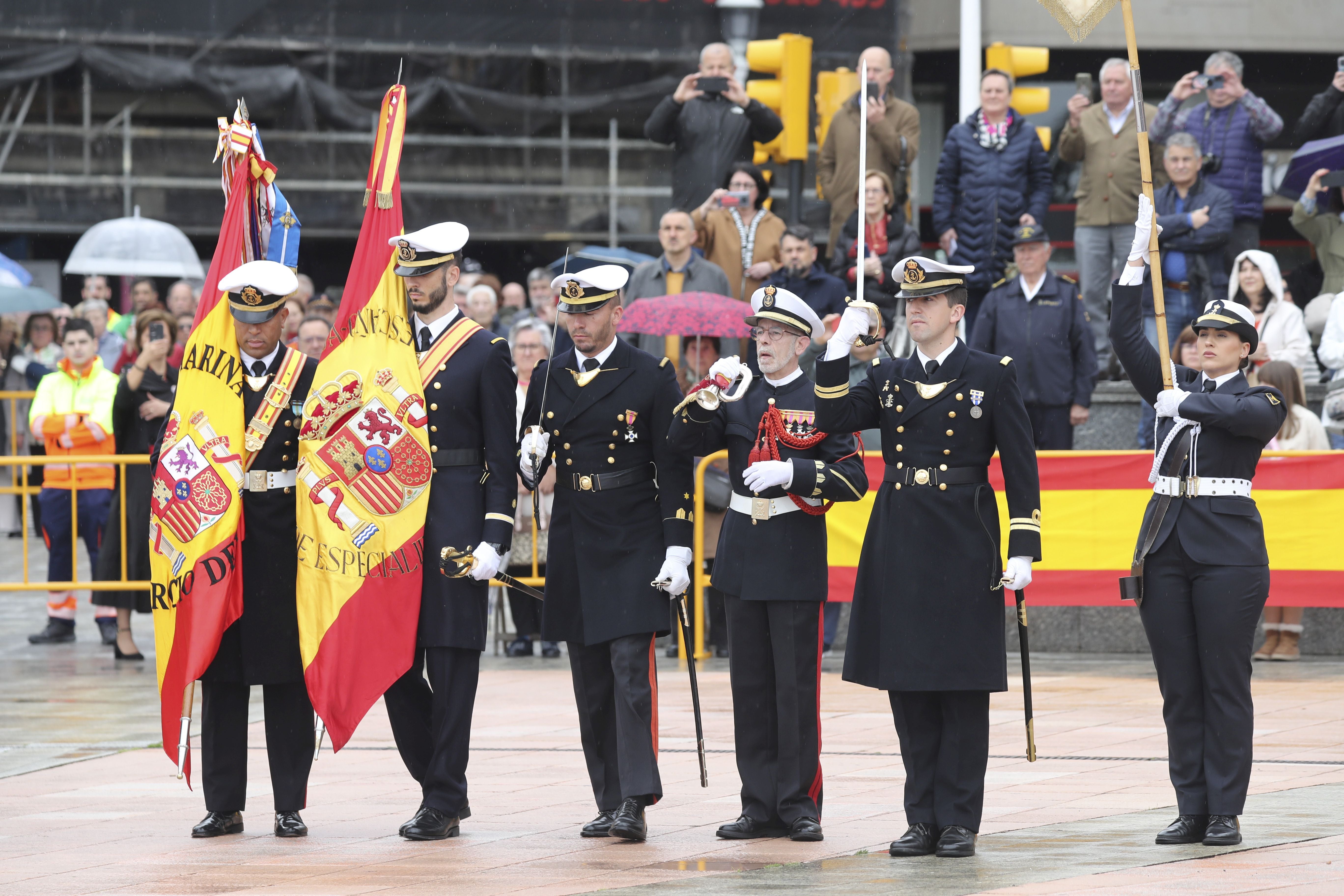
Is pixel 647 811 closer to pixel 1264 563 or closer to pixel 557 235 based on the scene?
pixel 1264 563

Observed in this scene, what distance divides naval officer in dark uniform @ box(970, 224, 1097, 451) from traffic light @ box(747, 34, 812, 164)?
2.72 m

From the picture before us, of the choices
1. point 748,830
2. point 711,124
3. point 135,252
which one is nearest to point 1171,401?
point 748,830

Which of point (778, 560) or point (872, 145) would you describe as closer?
point (778, 560)

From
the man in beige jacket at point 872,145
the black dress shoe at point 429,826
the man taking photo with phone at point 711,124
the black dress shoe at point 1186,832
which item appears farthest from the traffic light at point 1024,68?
the black dress shoe at point 429,826

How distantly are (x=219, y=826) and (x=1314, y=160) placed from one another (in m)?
9.93

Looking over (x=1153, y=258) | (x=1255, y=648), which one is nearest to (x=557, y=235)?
(x=1255, y=648)

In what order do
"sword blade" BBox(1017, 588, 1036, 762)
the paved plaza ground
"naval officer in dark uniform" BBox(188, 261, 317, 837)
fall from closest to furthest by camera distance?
1. the paved plaza ground
2. "sword blade" BBox(1017, 588, 1036, 762)
3. "naval officer in dark uniform" BBox(188, 261, 317, 837)

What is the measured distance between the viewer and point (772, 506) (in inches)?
307

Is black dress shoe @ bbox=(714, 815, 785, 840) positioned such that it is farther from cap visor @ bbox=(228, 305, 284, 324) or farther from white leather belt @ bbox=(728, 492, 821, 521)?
cap visor @ bbox=(228, 305, 284, 324)

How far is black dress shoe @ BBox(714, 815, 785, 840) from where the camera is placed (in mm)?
7566

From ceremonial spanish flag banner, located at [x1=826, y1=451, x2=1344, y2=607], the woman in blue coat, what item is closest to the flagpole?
ceremonial spanish flag banner, located at [x1=826, y1=451, x2=1344, y2=607]

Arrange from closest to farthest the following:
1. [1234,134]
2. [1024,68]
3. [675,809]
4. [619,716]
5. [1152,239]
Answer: [1152,239]
[619,716]
[675,809]
[1234,134]
[1024,68]

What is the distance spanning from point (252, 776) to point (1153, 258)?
463 cm

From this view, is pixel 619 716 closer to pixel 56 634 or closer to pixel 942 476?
pixel 942 476
